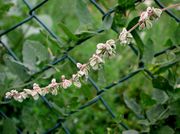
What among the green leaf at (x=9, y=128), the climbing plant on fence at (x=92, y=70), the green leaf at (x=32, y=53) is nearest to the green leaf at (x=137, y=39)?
the climbing plant on fence at (x=92, y=70)

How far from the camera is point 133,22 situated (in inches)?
39.2

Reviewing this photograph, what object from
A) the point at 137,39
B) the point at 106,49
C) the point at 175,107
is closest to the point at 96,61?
the point at 106,49

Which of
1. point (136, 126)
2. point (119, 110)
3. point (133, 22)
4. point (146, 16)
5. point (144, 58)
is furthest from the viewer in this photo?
point (119, 110)

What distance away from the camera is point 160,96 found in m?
1.14

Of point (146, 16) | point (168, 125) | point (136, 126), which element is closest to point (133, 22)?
point (146, 16)

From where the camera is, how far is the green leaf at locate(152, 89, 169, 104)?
113 centimetres

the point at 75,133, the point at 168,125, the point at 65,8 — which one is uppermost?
the point at 65,8

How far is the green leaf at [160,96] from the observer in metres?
1.13

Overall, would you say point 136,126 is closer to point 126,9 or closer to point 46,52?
point 46,52

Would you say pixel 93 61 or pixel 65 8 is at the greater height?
pixel 65 8

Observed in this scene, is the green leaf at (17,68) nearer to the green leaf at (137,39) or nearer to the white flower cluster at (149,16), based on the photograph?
the green leaf at (137,39)

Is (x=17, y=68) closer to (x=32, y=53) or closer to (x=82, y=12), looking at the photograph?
(x=32, y=53)

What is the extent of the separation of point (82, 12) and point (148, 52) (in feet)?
0.57

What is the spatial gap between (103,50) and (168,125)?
370 millimetres
